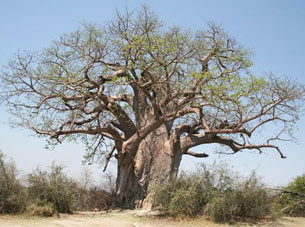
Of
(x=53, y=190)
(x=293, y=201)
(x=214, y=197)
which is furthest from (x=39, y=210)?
(x=293, y=201)

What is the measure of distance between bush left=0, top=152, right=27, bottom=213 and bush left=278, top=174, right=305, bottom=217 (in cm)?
780

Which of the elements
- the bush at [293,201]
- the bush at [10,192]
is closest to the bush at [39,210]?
the bush at [10,192]

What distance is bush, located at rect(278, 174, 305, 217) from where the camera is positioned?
11344 millimetres

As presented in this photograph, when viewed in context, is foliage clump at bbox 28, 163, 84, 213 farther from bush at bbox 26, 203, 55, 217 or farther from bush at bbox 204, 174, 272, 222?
bush at bbox 204, 174, 272, 222

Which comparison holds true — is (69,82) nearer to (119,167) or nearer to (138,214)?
(119,167)

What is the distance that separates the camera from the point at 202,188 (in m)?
9.75

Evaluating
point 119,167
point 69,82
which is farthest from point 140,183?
point 69,82

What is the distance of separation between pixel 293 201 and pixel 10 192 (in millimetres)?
8570

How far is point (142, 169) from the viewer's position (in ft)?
43.9

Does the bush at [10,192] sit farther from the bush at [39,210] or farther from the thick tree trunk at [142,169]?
the thick tree trunk at [142,169]

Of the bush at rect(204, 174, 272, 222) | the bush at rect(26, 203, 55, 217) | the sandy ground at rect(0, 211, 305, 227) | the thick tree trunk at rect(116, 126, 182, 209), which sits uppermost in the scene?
the thick tree trunk at rect(116, 126, 182, 209)

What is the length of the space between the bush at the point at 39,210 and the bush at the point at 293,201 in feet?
23.1

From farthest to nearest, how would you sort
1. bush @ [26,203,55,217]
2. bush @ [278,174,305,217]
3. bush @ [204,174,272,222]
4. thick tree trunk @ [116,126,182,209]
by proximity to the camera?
1. thick tree trunk @ [116,126,182,209]
2. bush @ [278,174,305,217]
3. bush @ [26,203,55,217]
4. bush @ [204,174,272,222]

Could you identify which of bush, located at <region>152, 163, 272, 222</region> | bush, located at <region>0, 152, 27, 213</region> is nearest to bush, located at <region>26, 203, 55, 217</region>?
bush, located at <region>0, 152, 27, 213</region>
